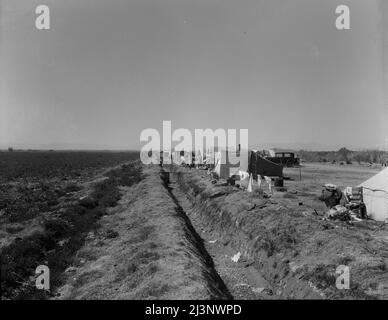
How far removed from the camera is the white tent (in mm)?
14320

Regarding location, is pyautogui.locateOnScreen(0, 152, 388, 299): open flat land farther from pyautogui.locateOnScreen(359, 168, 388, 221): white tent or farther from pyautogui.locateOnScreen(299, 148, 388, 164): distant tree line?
pyautogui.locateOnScreen(299, 148, 388, 164): distant tree line

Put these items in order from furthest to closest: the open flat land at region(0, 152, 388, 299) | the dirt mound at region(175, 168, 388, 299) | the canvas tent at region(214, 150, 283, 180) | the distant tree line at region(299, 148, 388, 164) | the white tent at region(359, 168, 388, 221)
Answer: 1. the distant tree line at region(299, 148, 388, 164)
2. the canvas tent at region(214, 150, 283, 180)
3. the white tent at region(359, 168, 388, 221)
4. the open flat land at region(0, 152, 388, 299)
5. the dirt mound at region(175, 168, 388, 299)

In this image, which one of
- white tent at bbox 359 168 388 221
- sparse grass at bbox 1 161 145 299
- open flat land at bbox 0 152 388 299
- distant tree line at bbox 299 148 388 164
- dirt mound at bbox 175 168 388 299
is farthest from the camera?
distant tree line at bbox 299 148 388 164

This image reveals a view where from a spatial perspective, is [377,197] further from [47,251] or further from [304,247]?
[47,251]

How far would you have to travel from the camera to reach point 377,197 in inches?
578

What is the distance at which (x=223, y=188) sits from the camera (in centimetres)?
2233

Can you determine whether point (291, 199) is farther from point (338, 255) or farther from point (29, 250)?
point (29, 250)

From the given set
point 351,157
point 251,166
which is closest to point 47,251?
point 251,166

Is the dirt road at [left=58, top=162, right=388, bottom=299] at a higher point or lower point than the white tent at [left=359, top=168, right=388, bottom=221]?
lower

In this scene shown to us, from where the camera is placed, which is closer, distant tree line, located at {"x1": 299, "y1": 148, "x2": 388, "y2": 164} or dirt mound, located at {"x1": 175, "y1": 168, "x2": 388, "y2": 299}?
dirt mound, located at {"x1": 175, "y1": 168, "x2": 388, "y2": 299}

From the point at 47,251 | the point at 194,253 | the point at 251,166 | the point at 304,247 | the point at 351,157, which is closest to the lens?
the point at 304,247

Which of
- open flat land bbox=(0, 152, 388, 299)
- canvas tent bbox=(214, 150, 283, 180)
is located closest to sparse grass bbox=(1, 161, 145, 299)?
open flat land bbox=(0, 152, 388, 299)
